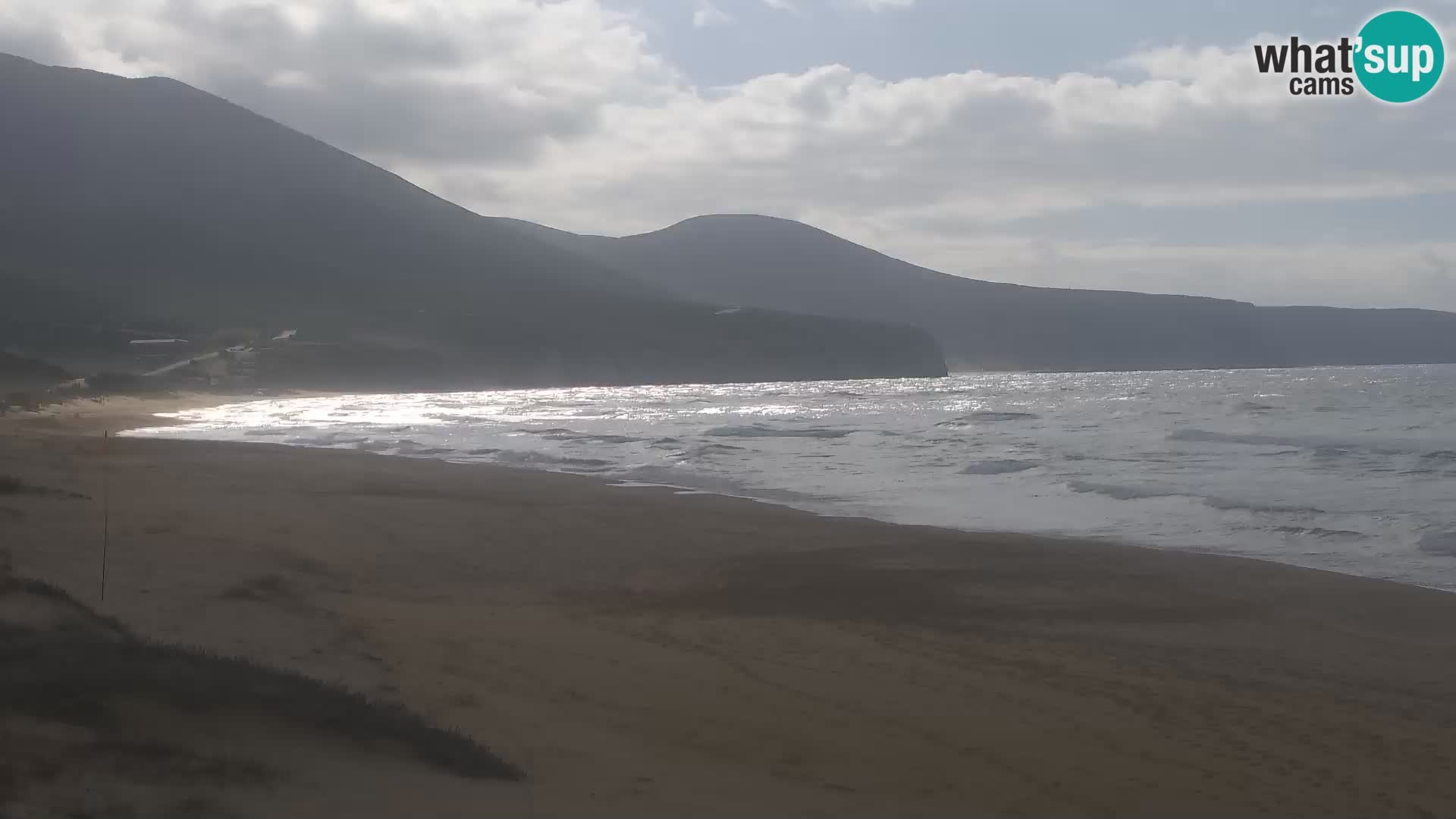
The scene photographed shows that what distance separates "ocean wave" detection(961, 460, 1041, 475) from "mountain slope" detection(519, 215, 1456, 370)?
152m

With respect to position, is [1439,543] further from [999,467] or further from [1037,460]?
[1037,460]

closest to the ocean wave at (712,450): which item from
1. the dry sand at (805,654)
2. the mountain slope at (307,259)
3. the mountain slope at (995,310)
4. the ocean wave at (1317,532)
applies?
the dry sand at (805,654)

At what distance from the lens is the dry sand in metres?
4.91

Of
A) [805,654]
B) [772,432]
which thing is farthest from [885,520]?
[772,432]

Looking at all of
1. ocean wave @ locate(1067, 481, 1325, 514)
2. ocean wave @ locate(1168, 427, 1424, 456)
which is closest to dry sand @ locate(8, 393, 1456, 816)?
ocean wave @ locate(1067, 481, 1325, 514)

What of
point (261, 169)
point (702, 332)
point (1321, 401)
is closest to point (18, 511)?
point (1321, 401)

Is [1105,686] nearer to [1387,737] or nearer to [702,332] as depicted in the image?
[1387,737]

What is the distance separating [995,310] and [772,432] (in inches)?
6260

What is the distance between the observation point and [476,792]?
4.10 metres

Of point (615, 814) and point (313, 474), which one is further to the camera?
point (313, 474)

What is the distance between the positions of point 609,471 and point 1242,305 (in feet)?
654

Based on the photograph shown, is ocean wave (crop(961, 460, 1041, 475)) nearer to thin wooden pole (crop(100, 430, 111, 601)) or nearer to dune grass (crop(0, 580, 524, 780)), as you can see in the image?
thin wooden pole (crop(100, 430, 111, 601))

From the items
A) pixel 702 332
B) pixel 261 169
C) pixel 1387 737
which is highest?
pixel 261 169

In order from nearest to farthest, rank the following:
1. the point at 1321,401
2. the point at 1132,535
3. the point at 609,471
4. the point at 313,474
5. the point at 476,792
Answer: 1. the point at 476,792
2. the point at 1132,535
3. the point at 313,474
4. the point at 609,471
5. the point at 1321,401
